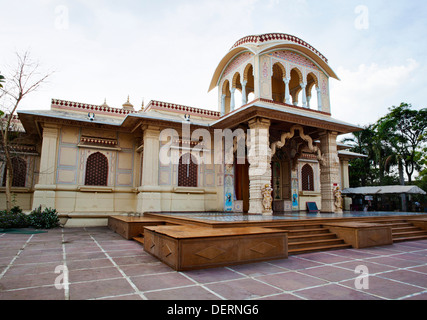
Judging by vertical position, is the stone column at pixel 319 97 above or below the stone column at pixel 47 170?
above

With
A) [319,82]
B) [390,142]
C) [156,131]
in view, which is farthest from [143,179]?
[390,142]

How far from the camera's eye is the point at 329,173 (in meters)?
11.9

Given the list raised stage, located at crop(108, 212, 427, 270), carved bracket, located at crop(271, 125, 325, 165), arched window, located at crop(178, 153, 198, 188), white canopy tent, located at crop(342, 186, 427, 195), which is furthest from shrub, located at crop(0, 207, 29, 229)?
white canopy tent, located at crop(342, 186, 427, 195)

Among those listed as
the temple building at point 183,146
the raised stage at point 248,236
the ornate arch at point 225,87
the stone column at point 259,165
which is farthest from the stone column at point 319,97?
the raised stage at point 248,236

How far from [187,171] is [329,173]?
5919 millimetres

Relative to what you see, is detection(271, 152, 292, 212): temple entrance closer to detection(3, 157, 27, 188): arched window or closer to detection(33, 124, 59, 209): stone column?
detection(33, 124, 59, 209): stone column

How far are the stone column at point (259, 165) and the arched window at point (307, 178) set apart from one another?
6470 mm

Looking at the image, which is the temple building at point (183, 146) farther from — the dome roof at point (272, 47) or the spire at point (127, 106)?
the spire at point (127, 106)

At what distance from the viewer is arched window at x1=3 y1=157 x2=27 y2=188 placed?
39.2ft

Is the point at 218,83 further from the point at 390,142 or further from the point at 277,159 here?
the point at 390,142

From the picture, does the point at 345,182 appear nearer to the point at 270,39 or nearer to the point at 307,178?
the point at 307,178

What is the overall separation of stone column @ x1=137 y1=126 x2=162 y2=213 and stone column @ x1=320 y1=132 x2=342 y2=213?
6815 mm

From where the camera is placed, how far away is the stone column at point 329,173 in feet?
38.8

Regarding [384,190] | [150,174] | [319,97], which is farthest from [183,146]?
[384,190]
